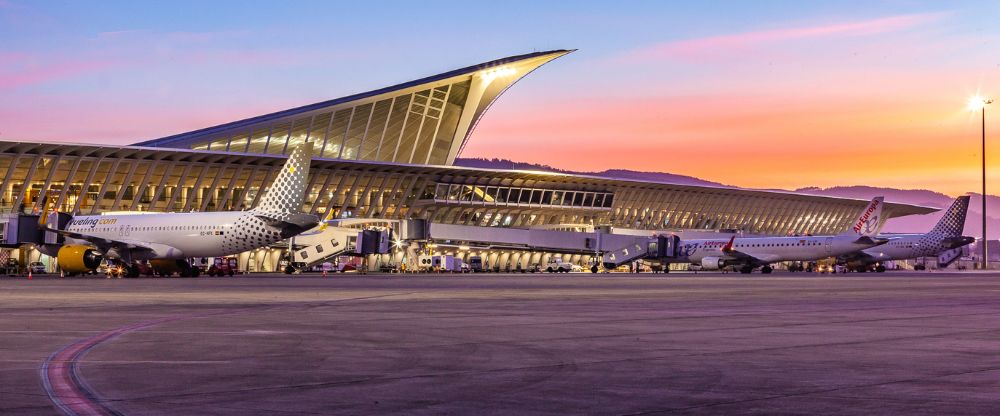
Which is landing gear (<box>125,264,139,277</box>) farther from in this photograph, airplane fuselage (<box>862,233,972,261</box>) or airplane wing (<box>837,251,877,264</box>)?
airplane fuselage (<box>862,233,972,261</box>)

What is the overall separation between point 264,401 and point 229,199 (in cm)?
10534

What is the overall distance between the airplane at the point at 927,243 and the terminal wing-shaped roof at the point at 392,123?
4168cm

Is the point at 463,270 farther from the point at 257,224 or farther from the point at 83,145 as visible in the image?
the point at 257,224

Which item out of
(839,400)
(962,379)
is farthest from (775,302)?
(839,400)

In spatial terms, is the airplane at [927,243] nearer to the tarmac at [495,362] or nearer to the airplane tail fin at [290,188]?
the airplane tail fin at [290,188]

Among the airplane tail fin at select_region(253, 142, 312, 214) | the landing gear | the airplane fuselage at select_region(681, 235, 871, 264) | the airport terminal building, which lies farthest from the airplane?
the landing gear

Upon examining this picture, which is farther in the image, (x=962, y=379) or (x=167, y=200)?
(x=167, y=200)

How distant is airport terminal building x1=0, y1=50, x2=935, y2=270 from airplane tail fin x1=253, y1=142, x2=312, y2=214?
43781 millimetres

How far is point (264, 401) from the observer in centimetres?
1013

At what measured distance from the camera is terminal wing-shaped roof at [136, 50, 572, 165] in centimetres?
11794

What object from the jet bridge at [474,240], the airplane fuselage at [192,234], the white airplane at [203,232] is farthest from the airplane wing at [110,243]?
the jet bridge at [474,240]

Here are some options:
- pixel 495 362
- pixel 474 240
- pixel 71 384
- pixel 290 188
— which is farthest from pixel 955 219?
pixel 71 384

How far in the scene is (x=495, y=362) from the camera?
13.7 metres

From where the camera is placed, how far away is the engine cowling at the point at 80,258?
61.7 metres
